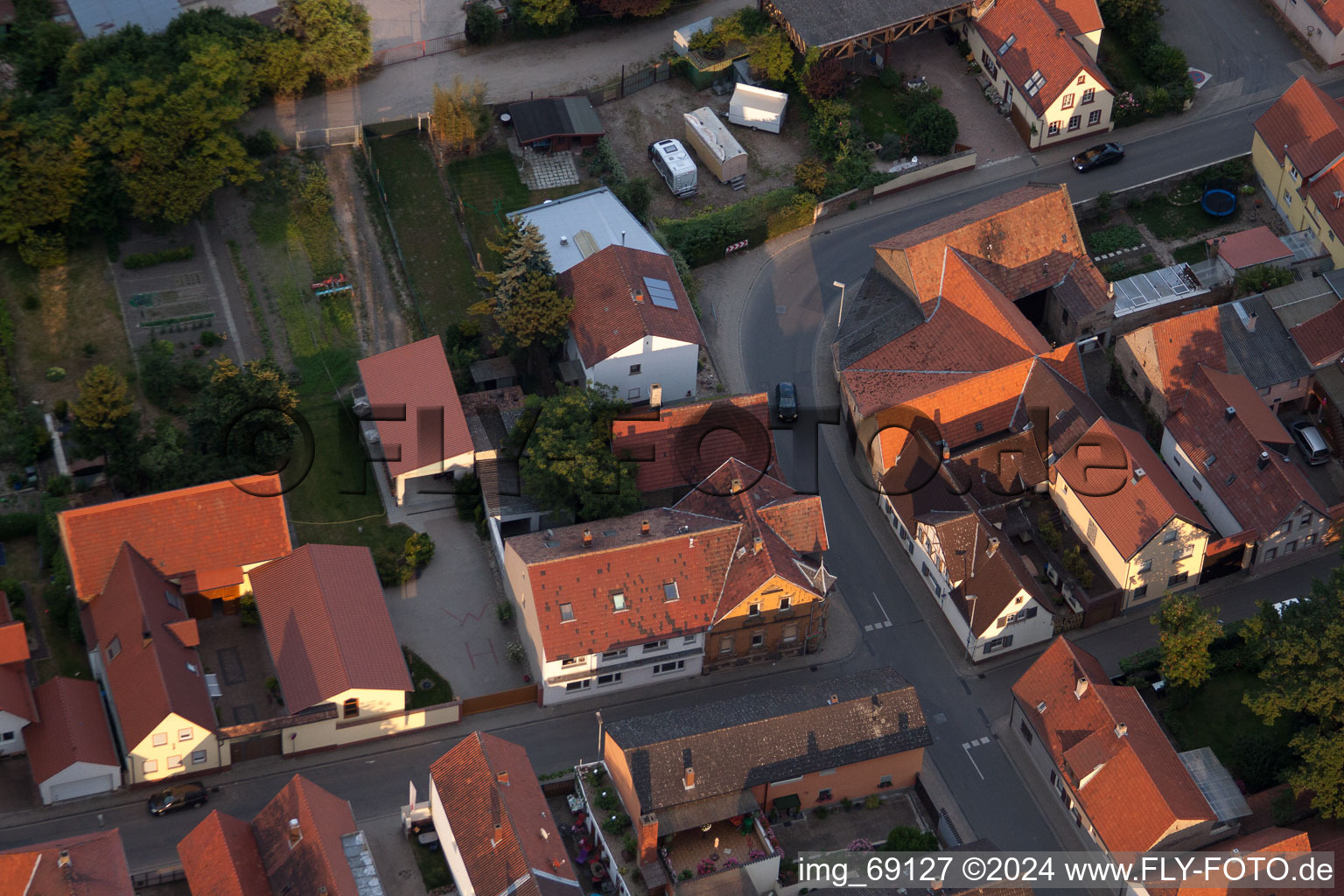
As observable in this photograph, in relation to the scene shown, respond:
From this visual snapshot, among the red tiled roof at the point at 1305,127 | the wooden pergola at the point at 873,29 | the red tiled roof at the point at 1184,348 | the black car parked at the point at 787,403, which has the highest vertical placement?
the wooden pergola at the point at 873,29

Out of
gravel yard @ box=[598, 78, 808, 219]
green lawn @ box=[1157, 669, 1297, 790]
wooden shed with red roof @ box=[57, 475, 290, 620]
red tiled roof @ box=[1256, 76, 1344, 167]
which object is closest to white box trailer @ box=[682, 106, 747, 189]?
gravel yard @ box=[598, 78, 808, 219]

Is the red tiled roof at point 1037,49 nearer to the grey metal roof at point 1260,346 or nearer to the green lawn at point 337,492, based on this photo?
the grey metal roof at point 1260,346

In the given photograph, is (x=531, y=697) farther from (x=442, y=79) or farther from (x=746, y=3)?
(x=746, y=3)

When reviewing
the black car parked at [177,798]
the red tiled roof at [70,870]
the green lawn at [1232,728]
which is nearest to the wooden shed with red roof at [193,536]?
the black car parked at [177,798]

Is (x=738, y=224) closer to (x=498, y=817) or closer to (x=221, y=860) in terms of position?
(x=498, y=817)

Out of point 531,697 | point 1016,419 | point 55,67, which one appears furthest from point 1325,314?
point 55,67

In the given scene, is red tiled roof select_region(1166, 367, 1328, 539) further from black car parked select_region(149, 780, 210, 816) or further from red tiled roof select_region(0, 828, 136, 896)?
red tiled roof select_region(0, 828, 136, 896)
